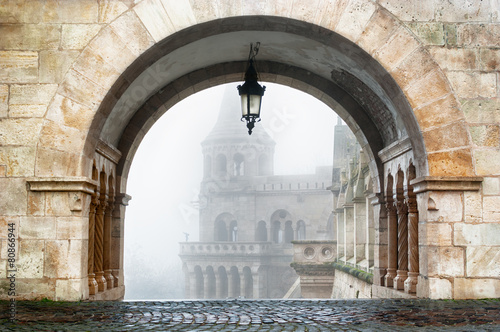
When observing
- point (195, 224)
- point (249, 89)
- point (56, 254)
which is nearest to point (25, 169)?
point (56, 254)

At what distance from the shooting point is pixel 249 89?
25.3 ft

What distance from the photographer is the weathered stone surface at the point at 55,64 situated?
20.9 feet

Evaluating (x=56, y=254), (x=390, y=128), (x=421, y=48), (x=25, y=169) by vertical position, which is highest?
(x=421, y=48)

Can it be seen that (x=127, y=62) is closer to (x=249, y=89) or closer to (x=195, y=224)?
(x=249, y=89)

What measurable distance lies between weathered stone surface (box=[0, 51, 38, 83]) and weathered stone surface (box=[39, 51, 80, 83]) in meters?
0.06

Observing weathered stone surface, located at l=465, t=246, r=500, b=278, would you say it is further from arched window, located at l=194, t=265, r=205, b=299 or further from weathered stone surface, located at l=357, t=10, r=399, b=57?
arched window, located at l=194, t=265, r=205, b=299

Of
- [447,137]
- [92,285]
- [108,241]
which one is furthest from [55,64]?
[447,137]

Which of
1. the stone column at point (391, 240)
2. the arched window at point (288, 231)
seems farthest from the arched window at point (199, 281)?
the stone column at point (391, 240)

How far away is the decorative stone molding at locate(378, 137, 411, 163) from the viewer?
23.5ft

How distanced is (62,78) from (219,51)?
7.08 feet

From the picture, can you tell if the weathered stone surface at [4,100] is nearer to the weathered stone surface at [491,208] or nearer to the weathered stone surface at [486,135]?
the weathered stone surface at [486,135]

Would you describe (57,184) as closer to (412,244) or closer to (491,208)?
(412,244)

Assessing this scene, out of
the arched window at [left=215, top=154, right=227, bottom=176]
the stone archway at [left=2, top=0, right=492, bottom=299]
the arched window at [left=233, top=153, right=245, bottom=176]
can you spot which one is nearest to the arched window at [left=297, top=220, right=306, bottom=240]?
the arched window at [left=233, top=153, right=245, bottom=176]

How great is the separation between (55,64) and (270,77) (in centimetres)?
323
